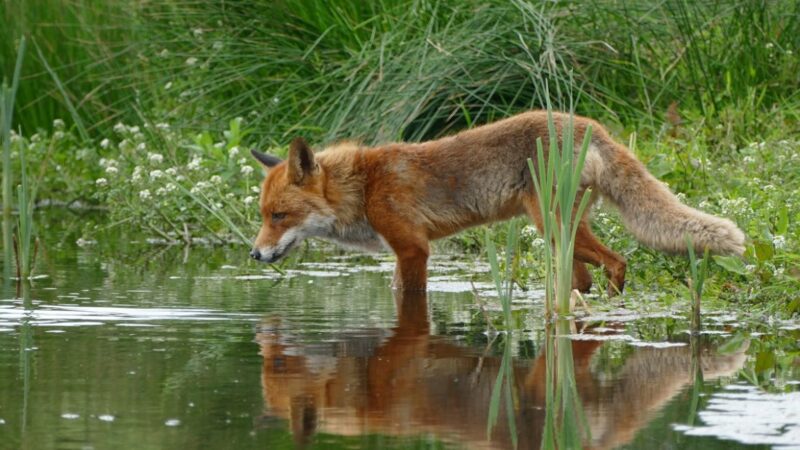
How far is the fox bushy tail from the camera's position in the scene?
737 centimetres

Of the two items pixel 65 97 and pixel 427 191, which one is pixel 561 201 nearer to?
pixel 427 191

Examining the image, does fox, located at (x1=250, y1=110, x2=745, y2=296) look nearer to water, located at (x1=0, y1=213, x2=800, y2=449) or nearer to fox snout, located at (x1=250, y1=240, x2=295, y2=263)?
fox snout, located at (x1=250, y1=240, x2=295, y2=263)

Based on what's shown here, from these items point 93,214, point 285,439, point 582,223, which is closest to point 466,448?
point 285,439

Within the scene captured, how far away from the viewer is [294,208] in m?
8.84

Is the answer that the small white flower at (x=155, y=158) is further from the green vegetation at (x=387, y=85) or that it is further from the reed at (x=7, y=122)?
the reed at (x=7, y=122)

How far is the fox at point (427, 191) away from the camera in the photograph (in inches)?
320

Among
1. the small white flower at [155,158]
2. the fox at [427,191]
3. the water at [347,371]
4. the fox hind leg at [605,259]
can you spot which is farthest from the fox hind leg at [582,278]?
the small white flower at [155,158]

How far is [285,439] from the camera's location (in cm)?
438

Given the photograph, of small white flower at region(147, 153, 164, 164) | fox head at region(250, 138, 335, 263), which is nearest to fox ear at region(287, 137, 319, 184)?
fox head at region(250, 138, 335, 263)

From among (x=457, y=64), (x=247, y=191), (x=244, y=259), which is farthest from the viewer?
(x=457, y=64)

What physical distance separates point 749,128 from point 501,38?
229cm

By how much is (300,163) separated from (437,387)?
3.79 m

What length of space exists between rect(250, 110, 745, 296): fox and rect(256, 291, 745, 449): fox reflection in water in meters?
1.94

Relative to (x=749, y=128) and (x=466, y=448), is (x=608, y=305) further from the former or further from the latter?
(x=749, y=128)
